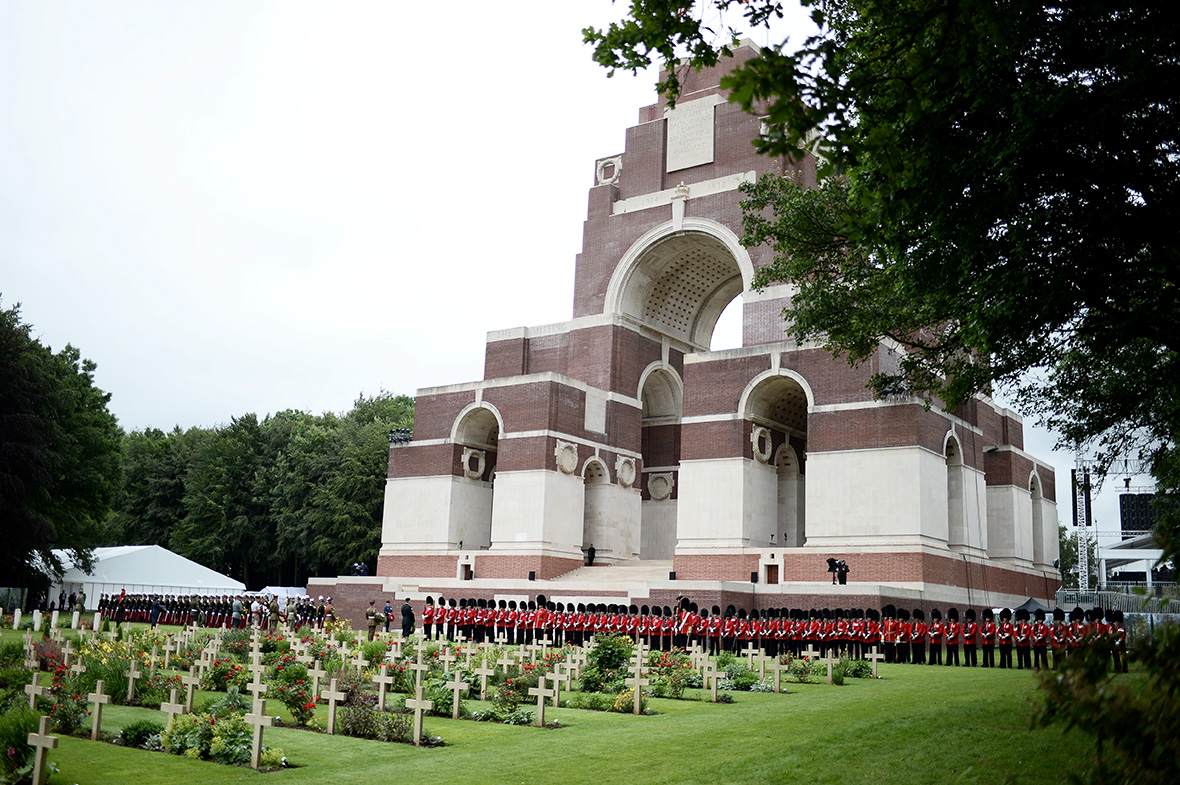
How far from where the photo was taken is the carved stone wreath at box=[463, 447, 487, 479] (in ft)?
127

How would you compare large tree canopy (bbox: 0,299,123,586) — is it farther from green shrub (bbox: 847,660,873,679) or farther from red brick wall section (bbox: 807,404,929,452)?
green shrub (bbox: 847,660,873,679)

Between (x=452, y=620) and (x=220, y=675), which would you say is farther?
Answer: (x=452, y=620)

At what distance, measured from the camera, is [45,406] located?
34312 mm

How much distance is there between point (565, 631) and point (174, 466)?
4872cm

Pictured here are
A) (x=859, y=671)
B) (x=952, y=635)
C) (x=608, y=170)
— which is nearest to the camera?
(x=859, y=671)

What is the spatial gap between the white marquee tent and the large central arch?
22.1 m

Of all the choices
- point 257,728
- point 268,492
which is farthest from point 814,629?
point 268,492

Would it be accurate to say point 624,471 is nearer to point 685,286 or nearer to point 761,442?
point 761,442

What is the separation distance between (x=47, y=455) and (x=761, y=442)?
79.1 feet

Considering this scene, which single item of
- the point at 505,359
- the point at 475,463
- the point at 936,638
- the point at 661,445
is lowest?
the point at 936,638

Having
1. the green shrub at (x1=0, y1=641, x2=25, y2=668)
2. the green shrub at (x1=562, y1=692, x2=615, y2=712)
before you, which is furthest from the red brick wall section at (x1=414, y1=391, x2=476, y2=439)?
the green shrub at (x1=562, y1=692, x2=615, y2=712)

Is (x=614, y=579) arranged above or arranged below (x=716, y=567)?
below

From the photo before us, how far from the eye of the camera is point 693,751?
9.73 meters

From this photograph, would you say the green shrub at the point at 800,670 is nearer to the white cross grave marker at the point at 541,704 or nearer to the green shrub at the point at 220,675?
the white cross grave marker at the point at 541,704
